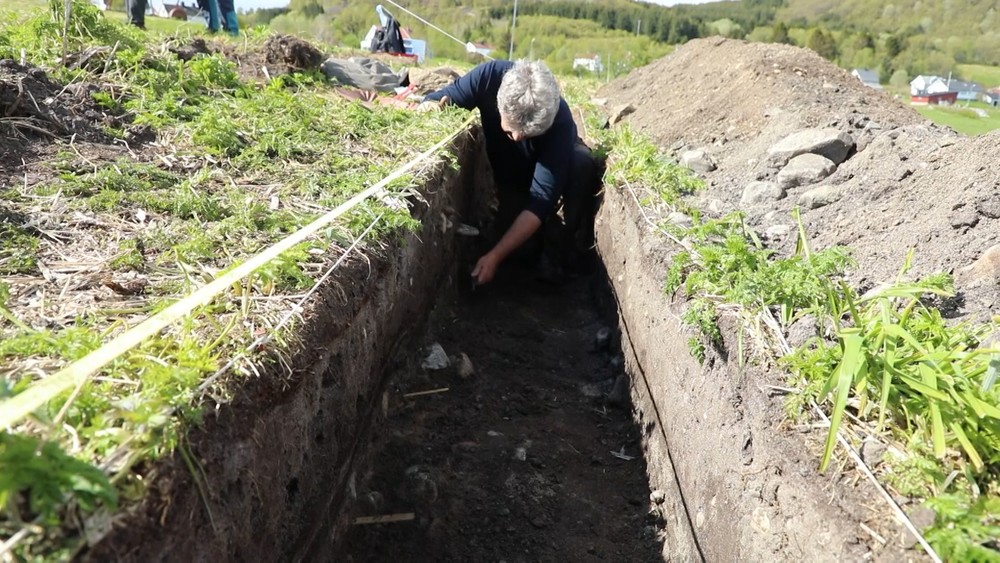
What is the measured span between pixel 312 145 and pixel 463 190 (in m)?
1.30

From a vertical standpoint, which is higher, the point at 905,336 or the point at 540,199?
the point at 905,336

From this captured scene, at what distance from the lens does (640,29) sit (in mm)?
37469

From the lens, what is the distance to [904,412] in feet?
5.86

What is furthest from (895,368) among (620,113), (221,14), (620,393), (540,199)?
(221,14)

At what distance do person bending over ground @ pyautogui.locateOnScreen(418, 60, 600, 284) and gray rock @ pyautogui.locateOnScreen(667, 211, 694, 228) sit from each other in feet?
3.34

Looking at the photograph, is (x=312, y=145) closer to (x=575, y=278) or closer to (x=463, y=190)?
(x=463, y=190)

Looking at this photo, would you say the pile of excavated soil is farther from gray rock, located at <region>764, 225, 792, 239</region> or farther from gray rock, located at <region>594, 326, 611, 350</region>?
gray rock, located at <region>594, 326, 611, 350</region>

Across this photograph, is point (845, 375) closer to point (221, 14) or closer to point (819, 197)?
point (819, 197)

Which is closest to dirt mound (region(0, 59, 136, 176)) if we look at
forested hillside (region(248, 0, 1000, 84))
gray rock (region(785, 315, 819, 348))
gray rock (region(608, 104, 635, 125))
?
gray rock (region(785, 315, 819, 348))

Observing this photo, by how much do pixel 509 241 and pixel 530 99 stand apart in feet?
2.94

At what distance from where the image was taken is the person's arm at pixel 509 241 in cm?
430

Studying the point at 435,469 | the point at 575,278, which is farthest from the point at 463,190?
the point at 435,469

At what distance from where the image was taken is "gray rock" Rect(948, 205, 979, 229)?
2.67 m

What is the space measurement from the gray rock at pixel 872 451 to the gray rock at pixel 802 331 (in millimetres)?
513
